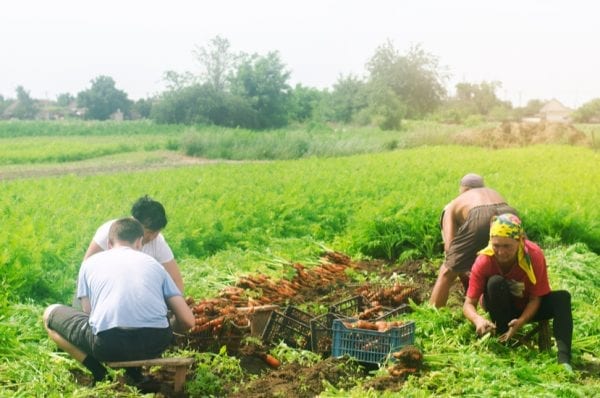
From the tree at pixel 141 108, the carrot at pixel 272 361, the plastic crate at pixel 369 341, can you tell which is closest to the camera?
the plastic crate at pixel 369 341

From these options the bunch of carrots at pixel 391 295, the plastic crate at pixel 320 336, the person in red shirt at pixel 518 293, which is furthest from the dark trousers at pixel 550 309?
the bunch of carrots at pixel 391 295

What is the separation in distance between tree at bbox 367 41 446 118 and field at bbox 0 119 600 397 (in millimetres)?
49816

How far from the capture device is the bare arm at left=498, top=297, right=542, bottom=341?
652 cm

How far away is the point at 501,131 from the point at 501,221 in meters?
39.3

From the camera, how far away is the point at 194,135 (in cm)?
4372

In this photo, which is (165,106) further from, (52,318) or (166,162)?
(52,318)

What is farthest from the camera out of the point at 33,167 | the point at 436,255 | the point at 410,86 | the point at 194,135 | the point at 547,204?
the point at 410,86

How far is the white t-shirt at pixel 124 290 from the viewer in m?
5.53

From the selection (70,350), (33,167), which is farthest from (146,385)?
(33,167)

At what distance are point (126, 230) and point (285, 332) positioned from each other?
1849mm

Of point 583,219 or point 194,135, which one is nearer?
point 583,219

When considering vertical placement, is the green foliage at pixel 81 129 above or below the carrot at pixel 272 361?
above

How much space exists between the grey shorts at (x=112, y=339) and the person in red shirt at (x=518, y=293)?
2.61m

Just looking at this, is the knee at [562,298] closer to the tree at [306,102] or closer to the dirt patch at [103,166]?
the dirt patch at [103,166]
